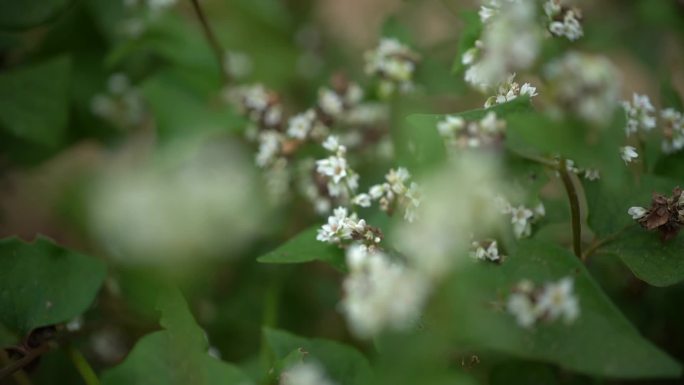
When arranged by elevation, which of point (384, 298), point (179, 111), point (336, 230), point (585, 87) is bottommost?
point (179, 111)

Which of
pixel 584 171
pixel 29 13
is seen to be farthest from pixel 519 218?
pixel 29 13

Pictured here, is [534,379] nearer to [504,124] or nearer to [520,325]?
[520,325]

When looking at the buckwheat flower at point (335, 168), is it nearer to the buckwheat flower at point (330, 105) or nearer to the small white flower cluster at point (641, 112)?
the buckwheat flower at point (330, 105)

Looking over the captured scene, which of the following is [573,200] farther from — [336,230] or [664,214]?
[336,230]

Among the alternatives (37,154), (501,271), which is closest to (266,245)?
(37,154)

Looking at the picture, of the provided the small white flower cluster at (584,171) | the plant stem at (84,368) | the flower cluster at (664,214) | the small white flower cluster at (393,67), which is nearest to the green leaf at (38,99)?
the plant stem at (84,368)

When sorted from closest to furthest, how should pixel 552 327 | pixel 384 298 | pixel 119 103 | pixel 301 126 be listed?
pixel 384 298 → pixel 552 327 → pixel 301 126 → pixel 119 103

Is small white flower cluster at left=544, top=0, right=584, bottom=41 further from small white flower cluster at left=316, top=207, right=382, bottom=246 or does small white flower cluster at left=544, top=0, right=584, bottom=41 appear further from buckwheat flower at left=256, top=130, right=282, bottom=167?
buckwheat flower at left=256, top=130, right=282, bottom=167
